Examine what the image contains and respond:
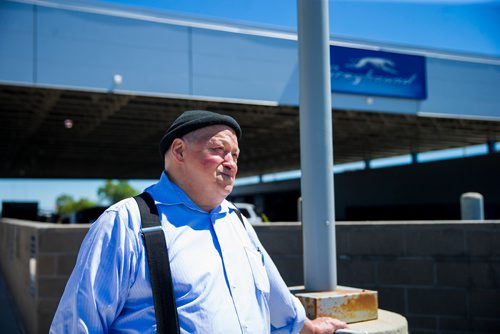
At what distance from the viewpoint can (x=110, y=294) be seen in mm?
1822

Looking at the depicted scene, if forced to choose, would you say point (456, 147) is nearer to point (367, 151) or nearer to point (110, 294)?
point (367, 151)

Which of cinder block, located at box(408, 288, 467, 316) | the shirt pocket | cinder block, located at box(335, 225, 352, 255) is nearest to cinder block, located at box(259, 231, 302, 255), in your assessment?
cinder block, located at box(335, 225, 352, 255)

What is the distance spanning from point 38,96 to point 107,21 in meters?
4.55

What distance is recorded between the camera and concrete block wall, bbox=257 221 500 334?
5.35m

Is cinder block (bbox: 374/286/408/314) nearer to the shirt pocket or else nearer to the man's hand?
the man's hand

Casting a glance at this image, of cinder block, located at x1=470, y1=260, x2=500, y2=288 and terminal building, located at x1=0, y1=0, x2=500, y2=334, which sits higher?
terminal building, located at x1=0, y1=0, x2=500, y2=334

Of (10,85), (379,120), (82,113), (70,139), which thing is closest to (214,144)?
(10,85)

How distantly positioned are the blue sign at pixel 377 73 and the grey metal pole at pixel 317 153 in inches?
738

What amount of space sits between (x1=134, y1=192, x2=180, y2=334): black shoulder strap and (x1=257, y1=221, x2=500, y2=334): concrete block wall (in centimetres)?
407

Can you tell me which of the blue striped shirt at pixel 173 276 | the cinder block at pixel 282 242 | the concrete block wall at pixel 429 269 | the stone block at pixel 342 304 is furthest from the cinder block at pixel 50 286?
the blue striped shirt at pixel 173 276

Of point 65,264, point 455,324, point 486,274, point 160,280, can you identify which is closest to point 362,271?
point 455,324

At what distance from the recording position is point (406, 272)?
219 inches

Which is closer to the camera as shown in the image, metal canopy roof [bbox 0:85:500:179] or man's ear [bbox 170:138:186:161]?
man's ear [bbox 170:138:186:161]

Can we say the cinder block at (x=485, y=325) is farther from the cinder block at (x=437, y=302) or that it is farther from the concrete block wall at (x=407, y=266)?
the cinder block at (x=437, y=302)
